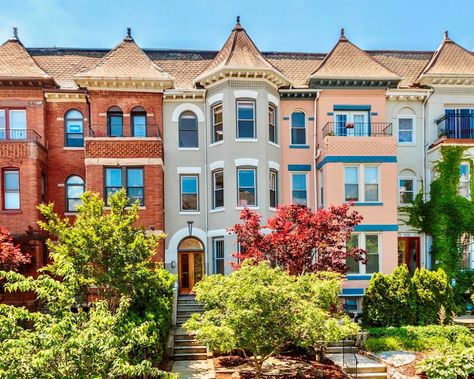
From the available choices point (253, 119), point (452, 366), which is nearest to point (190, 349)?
point (452, 366)

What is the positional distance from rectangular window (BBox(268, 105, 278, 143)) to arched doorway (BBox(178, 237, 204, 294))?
638 centimetres

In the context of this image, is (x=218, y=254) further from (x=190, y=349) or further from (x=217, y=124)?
(x=217, y=124)

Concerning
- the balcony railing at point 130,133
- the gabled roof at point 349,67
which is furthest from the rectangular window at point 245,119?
the balcony railing at point 130,133

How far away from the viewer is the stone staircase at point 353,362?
12.2m

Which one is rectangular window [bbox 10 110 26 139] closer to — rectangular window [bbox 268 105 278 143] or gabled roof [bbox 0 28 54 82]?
gabled roof [bbox 0 28 54 82]

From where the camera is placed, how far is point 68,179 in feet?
62.8

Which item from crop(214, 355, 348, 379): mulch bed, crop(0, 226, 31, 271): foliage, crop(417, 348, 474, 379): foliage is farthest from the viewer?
crop(0, 226, 31, 271): foliage

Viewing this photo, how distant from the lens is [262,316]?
9805 millimetres

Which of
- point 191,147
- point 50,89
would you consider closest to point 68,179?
point 50,89

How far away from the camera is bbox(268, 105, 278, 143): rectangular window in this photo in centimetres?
1916

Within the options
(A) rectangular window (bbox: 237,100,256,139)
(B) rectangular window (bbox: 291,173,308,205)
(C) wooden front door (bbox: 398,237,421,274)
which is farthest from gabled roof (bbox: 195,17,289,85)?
(C) wooden front door (bbox: 398,237,421,274)

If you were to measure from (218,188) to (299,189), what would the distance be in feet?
13.9

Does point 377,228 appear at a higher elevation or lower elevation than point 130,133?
lower

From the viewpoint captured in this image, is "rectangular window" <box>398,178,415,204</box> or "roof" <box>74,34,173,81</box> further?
"rectangular window" <box>398,178,415,204</box>
